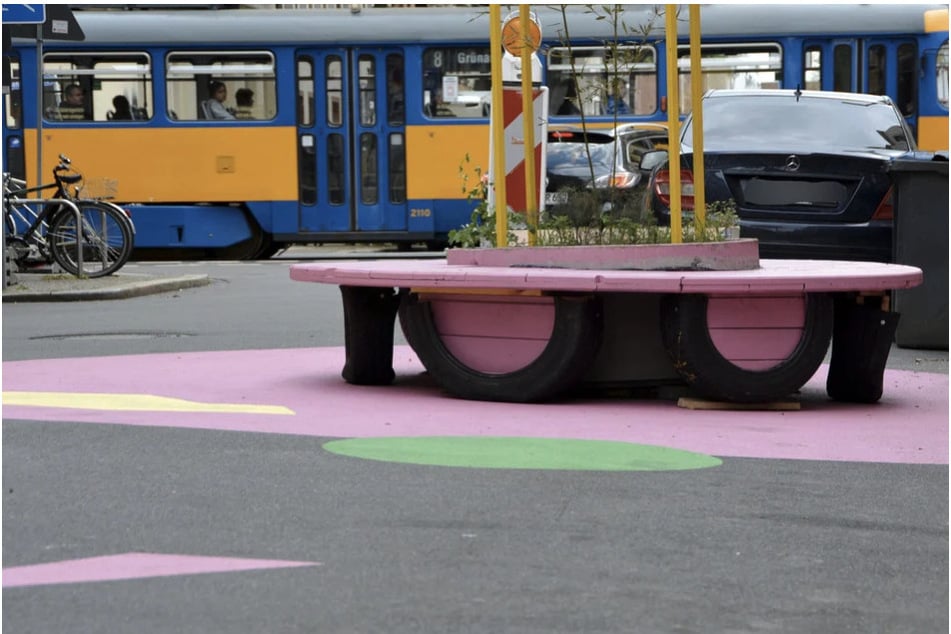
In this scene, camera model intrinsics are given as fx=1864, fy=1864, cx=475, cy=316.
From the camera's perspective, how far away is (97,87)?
2350cm

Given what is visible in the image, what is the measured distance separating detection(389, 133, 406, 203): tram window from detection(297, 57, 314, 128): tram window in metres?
1.09

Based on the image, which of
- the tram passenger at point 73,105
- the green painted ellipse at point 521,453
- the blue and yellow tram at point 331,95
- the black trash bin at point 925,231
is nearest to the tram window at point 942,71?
the blue and yellow tram at point 331,95

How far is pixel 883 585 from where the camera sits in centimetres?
474

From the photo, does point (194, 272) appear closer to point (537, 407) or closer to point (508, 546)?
point (537, 407)

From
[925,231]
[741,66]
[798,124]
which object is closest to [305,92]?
[741,66]

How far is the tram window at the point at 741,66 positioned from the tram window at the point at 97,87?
6.81 meters

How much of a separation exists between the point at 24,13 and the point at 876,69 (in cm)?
1118

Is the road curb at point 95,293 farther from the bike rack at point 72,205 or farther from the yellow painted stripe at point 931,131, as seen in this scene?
the yellow painted stripe at point 931,131

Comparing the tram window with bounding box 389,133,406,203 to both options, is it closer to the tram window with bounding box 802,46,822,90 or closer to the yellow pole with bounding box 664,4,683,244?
the tram window with bounding box 802,46,822,90

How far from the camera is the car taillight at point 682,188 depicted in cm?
1236

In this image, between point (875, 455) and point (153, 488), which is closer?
point (153, 488)

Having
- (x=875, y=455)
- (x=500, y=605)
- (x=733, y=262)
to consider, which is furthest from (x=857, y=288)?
Result: (x=500, y=605)

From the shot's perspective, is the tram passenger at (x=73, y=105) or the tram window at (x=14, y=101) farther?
the tram passenger at (x=73, y=105)

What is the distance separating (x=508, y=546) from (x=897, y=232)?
22.9 ft
